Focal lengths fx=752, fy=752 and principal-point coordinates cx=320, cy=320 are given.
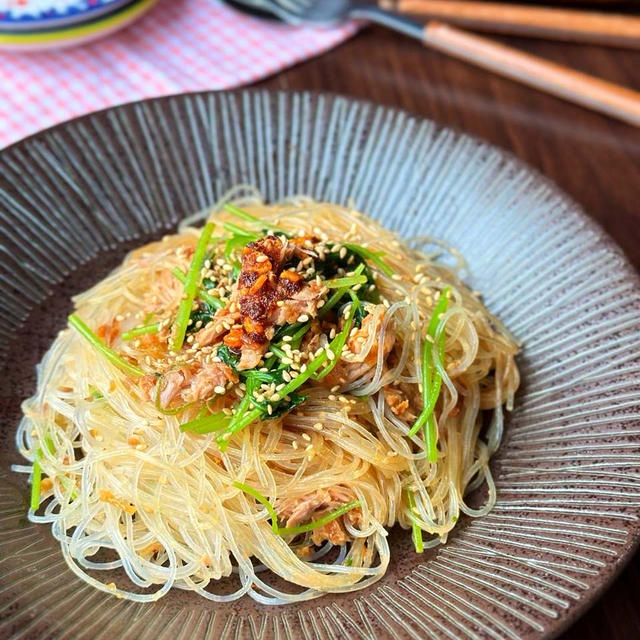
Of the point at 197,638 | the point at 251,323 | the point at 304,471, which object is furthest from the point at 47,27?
the point at 197,638

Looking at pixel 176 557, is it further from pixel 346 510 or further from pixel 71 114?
pixel 71 114

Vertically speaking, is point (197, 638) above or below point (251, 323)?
below

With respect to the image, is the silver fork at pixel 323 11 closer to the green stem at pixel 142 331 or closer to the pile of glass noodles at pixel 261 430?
the pile of glass noodles at pixel 261 430

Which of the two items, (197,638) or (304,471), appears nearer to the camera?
(197,638)

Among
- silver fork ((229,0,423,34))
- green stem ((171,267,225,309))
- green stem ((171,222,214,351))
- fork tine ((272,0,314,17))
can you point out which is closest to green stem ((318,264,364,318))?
green stem ((171,267,225,309))

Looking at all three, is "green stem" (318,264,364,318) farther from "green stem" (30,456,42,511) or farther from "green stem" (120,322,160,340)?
"green stem" (30,456,42,511)

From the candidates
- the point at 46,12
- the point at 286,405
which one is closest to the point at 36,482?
the point at 286,405

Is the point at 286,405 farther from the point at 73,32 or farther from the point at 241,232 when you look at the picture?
the point at 73,32
